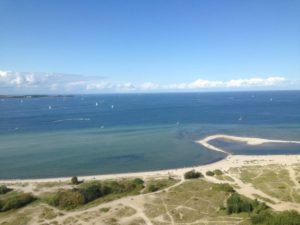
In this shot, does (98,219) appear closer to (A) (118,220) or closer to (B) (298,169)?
(A) (118,220)

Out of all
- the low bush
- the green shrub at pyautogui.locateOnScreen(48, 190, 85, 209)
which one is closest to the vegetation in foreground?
the low bush

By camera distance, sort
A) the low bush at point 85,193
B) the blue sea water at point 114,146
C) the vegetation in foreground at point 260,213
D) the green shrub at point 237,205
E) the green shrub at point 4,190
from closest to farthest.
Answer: the vegetation in foreground at point 260,213 < the green shrub at point 237,205 < the low bush at point 85,193 < the green shrub at point 4,190 < the blue sea water at point 114,146

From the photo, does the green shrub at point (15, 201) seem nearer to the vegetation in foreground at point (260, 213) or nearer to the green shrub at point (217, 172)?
the vegetation in foreground at point (260, 213)

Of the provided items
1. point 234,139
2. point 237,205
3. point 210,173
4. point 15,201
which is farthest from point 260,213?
point 234,139

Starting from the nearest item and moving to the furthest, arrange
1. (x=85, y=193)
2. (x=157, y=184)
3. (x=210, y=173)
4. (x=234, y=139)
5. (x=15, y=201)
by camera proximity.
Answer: (x=15, y=201) → (x=85, y=193) → (x=157, y=184) → (x=210, y=173) → (x=234, y=139)

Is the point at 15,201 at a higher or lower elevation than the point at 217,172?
higher

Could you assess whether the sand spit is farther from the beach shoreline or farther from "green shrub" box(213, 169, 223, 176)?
"green shrub" box(213, 169, 223, 176)

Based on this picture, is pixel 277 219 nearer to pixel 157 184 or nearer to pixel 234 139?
pixel 157 184

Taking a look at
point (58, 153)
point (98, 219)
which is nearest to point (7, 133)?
point (58, 153)

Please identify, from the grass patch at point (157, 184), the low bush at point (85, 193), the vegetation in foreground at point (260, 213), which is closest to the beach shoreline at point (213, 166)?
the grass patch at point (157, 184)
